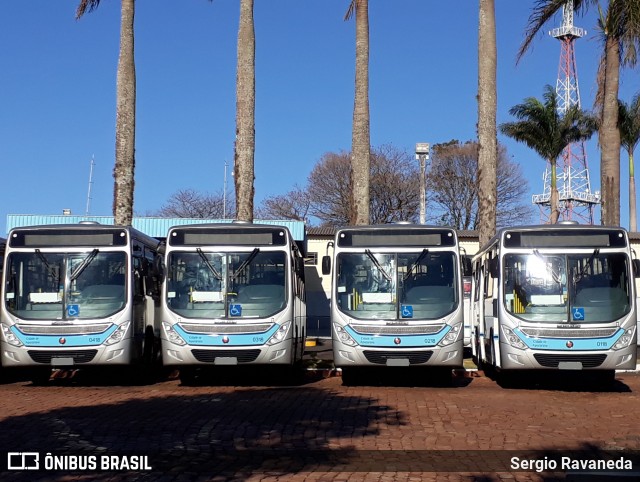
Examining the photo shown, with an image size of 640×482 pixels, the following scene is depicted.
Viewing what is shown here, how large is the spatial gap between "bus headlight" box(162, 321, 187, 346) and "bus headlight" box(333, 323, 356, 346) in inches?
111

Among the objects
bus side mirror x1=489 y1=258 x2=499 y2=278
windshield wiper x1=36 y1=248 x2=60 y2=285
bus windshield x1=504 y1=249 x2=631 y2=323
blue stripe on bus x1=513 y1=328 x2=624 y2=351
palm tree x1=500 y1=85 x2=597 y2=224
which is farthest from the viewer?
palm tree x1=500 y1=85 x2=597 y2=224

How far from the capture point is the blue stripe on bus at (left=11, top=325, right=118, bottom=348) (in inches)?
629

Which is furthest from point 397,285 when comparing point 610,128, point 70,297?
point 610,128

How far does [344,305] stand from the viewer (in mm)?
16250

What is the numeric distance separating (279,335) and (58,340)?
407 centimetres

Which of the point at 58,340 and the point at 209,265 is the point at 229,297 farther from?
the point at 58,340

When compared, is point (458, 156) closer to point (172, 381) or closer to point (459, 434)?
point (172, 381)

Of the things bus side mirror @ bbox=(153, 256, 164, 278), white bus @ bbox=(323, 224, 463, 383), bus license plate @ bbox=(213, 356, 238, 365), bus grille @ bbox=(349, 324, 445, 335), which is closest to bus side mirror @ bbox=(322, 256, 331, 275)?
white bus @ bbox=(323, 224, 463, 383)

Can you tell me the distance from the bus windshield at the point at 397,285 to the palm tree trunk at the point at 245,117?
5.14 metres

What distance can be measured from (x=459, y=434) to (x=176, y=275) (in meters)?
7.55

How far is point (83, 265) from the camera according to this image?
16.4 m

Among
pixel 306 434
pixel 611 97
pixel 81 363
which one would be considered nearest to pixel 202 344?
pixel 81 363

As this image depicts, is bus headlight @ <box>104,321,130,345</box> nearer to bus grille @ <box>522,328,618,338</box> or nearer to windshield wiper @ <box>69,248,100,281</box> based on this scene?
windshield wiper @ <box>69,248,100,281</box>

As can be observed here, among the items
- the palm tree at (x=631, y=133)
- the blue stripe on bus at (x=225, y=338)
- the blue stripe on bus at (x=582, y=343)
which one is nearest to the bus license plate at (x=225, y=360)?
the blue stripe on bus at (x=225, y=338)
